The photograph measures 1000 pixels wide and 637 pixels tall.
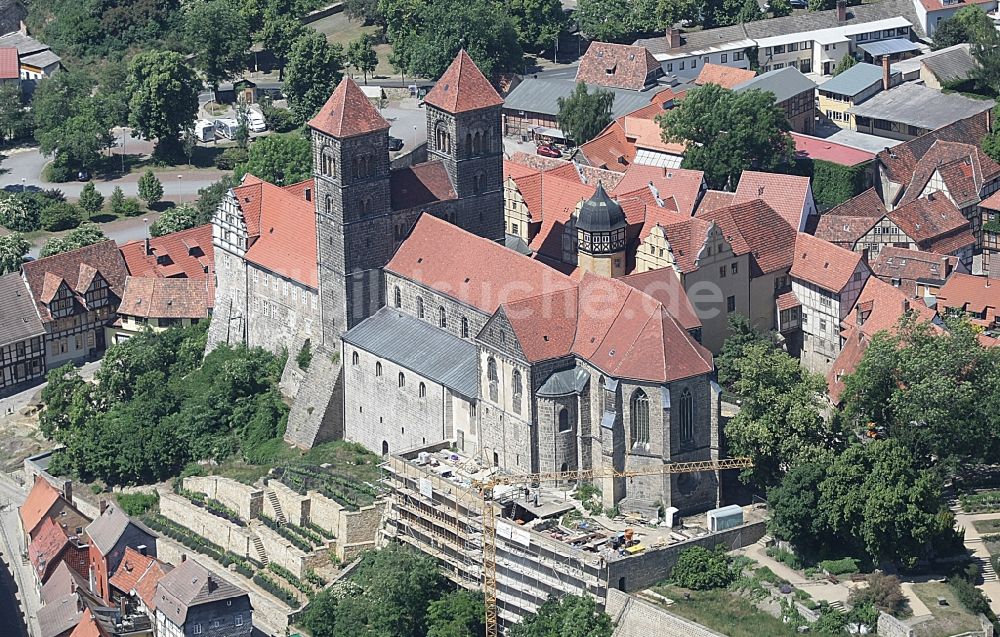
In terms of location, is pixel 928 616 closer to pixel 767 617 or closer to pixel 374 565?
pixel 767 617

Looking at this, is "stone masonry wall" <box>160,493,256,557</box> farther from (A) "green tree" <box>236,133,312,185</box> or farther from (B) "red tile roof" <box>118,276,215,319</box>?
(A) "green tree" <box>236,133,312,185</box>

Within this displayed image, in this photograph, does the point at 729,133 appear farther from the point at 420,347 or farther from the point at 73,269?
the point at 73,269

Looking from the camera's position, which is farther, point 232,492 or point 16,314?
point 16,314

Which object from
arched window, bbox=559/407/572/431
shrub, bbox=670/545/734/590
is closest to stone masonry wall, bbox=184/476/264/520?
arched window, bbox=559/407/572/431

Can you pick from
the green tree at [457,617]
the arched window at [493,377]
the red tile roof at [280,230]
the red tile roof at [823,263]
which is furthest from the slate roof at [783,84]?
the green tree at [457,617]

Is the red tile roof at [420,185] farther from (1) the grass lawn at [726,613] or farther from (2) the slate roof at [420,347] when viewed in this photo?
(1) the grass lawn at [726,613]

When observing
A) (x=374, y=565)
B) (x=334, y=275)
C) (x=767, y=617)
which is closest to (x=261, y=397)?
(x=334, y=275)

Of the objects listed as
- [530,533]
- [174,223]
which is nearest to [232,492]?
[530,533]
